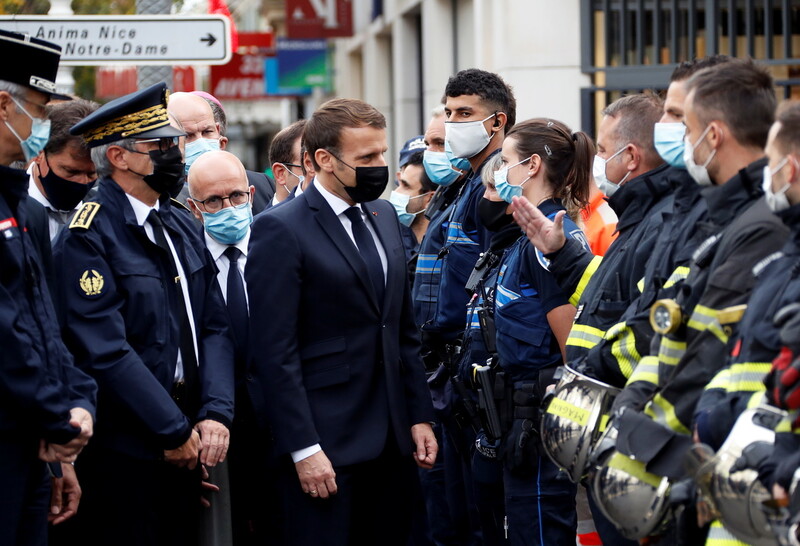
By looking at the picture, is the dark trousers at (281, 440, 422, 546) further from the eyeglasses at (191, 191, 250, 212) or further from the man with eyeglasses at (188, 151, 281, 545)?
the eyeglasses at (191, 191, 250, 212)

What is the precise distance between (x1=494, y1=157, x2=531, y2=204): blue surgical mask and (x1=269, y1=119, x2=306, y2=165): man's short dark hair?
7.32ft

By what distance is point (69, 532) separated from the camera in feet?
15.9

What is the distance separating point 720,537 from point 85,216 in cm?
272

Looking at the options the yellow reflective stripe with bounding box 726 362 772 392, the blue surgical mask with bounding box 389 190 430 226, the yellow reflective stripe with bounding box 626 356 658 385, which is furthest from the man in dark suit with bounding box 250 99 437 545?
→ the blue surgical mask with bounding box 389 190 430 226

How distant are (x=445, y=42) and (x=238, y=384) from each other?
10600 mm

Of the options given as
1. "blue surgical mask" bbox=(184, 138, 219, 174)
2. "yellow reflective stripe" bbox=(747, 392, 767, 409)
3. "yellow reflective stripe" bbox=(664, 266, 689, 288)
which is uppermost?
"blue surgical mask" bbox=(184, 138, 219, 174)

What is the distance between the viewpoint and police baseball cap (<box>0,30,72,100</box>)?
4215mm

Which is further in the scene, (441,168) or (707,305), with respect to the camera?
(441,168)

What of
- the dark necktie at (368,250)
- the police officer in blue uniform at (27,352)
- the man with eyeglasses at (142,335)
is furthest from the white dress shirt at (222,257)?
the police officer in blue uniform at (27,352)

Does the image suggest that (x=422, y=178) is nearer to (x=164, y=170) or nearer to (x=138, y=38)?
(x=138, y=38)

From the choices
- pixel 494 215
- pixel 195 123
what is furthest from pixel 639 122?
pixel 195 123

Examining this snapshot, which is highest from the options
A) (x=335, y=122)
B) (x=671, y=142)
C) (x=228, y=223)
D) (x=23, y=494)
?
(x=335, y=122)

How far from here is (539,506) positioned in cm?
489

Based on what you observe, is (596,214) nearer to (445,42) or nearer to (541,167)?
(541,167)
